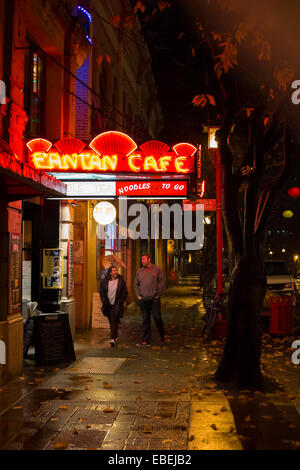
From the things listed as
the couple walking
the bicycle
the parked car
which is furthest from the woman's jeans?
the parked car

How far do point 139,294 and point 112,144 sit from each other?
3532 mm

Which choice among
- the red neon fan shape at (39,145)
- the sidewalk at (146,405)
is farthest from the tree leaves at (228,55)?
the sidewalk at (146,405)

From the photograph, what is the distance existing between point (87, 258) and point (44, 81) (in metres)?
5.00

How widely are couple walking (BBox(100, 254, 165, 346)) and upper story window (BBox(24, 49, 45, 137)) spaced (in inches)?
140

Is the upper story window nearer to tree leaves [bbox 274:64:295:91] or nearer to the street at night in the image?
the street at night

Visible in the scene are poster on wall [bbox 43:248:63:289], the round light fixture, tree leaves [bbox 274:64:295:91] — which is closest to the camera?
tree leaves [bbox 274:64:295:91]

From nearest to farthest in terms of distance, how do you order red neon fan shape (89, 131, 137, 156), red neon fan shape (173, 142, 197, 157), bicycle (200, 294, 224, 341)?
red neon fan shape (89, 131, 137, 156)
red neon fan shape (173, 142, 197, 157)
bicycle (200, 294, 224, 341)

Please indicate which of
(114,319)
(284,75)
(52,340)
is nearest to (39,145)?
(52,340)

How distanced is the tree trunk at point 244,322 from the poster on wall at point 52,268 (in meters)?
4.94

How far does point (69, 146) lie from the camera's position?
1062 cm

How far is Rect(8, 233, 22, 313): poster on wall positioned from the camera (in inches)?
343

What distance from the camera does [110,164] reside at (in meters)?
10.7
